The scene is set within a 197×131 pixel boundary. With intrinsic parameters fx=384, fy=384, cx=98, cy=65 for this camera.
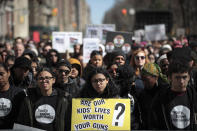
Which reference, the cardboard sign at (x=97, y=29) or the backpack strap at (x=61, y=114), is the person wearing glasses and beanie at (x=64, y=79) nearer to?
the backpack strap at (x=61, y=114)

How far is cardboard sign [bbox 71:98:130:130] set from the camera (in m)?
4.24

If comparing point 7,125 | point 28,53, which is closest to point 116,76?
point 7,125

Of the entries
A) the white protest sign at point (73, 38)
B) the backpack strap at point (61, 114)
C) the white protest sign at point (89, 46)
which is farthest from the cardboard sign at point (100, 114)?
the white protest sign at point (73, 38)

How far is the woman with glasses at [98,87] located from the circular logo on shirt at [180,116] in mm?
848

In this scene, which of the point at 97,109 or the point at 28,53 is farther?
the point at 28,53

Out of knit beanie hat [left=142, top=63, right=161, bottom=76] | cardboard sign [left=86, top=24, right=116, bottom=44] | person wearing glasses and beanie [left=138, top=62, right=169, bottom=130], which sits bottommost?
person wearing glasses and beanie [left=138, top=62, right=169, bottom=130]

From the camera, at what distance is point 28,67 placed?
5988mm

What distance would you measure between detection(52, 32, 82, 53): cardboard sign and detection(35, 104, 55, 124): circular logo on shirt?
7.06 metres

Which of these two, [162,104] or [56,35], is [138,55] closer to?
[162,104]

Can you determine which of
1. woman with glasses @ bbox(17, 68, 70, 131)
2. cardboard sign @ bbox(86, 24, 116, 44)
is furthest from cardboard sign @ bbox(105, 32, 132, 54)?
woman with glasses @ bbox(17, 68, 70, 131)

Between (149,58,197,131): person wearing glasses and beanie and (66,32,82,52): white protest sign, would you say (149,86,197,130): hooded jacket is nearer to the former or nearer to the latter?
(149,58,197,131): person wearing glasses and beanie

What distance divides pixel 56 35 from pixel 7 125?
711 cm

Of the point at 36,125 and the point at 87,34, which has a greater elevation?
the point at 87,34

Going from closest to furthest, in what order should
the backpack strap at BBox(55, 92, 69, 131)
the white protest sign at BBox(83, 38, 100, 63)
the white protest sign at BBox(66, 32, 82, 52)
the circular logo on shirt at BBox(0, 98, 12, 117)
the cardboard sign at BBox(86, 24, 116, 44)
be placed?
1. the backpack strap at BBox(55, 92, 69, 131)
2. the circular logo on shirt at BBox(0, 98, 12, 117)
3. the white protest sign at BBox(83, 38, 100, 63)
4. the white protest sign at BBox(66, 32, 82, 52)
5. the cardboard sign at BBox(86, 24, 116, 44)
